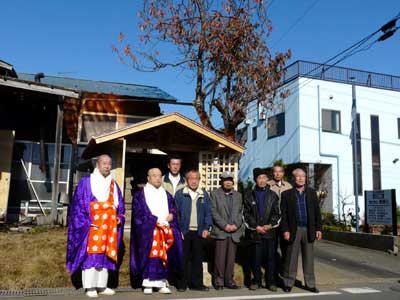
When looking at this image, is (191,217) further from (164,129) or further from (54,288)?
(164,129)

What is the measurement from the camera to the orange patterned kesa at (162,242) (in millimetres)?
6281

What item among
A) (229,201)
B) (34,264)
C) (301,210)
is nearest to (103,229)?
(34,264)

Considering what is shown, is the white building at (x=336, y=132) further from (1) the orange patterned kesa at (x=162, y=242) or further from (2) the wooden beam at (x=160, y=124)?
(1) the orange patterned kesa at (x=162, y=242)

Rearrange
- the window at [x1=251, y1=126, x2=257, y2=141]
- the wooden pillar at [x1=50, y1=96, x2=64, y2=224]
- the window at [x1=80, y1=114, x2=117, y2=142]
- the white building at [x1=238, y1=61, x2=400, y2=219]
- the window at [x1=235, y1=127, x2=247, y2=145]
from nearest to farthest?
the wooden pillar at [x1=50, y1=96, x2=64, y2=224] → the window at [x1=80, y1=114, x2=117, y2=142] → the window at [x1=235, y1=127, x2=247, y2=145] → the white building at [x1=238, y1=61, x2=400, y2=219] → the window at [x1=251, y1=126, x2=257, y2=141]

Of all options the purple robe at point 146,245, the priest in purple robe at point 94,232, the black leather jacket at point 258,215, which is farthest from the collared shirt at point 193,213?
the priest in purple robe at point 94,232

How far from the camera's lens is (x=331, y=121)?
67.5ft

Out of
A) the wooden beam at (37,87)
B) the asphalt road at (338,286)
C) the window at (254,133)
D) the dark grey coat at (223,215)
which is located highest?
the window at (254,133)

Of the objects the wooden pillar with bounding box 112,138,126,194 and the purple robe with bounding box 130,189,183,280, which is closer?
the purple robe with bounding box 130,189,183,280

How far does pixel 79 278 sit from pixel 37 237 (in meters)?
2.53

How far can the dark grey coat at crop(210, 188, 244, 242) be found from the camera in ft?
22.2

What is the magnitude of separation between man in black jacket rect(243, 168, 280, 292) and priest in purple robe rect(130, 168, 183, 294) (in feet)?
3.95

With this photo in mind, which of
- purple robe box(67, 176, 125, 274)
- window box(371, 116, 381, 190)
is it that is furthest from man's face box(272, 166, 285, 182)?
window box(371, 116, 381, 190)

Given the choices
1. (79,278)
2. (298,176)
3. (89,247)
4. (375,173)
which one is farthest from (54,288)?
(375,173)

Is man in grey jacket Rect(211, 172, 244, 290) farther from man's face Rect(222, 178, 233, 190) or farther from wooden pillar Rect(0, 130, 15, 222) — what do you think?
wooden pillar Rect(0, 130, 15, 222)
